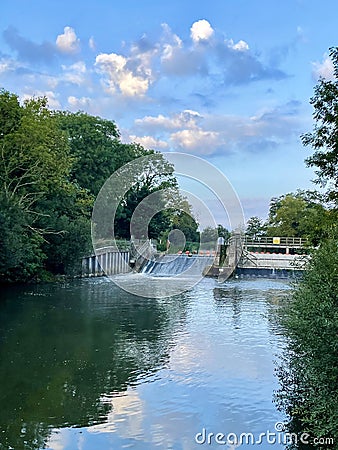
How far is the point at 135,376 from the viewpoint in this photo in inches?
452

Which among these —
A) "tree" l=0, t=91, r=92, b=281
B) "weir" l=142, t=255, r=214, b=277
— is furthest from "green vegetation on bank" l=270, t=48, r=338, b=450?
"weir" l=142, t=255, r=214, b=277

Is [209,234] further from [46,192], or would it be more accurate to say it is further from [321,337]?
[321,337]

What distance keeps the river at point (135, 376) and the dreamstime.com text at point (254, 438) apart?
0.10ft

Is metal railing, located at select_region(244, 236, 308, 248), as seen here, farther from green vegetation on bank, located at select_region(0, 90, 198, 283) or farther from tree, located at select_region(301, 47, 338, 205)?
tree, located at select_region(301, 47, 338, 205)

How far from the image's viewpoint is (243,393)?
1027 cm

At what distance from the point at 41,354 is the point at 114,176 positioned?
105 ft

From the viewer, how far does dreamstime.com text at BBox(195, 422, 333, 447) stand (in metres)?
7.90

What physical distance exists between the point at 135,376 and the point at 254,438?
3.87m

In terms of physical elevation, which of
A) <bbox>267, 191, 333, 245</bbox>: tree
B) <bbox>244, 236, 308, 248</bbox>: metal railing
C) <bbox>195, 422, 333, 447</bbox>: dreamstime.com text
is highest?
<bbox>267, 191, 333, 245</bbox>: tree

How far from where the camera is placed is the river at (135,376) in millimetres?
8352

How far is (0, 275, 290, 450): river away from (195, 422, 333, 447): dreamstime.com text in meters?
0.03

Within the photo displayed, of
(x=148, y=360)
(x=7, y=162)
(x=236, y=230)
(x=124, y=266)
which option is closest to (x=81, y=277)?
(x=124, y=266)

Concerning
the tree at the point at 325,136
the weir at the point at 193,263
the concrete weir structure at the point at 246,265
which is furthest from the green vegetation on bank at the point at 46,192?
the tree at the point at 325,136
